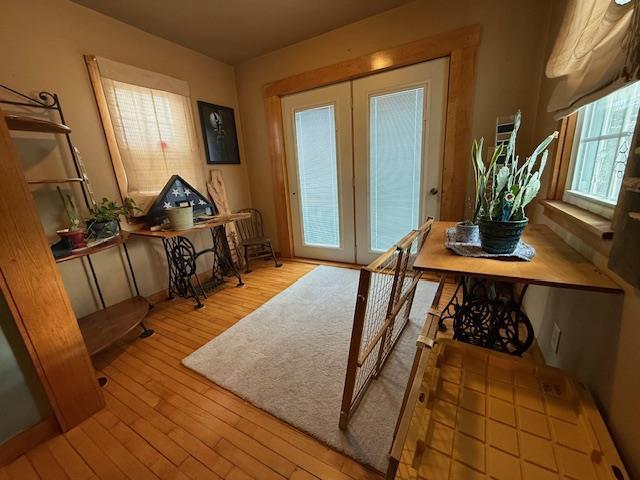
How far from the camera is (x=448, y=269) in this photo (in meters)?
0.92

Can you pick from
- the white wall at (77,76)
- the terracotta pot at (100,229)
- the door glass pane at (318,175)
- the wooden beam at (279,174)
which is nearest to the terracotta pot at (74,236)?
the terracotta pot at (100,229)

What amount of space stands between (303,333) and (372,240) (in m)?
1.45

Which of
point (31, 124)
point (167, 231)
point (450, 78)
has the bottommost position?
point (167, 231)

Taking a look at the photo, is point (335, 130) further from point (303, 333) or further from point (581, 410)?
point (581, 410)

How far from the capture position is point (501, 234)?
990mm

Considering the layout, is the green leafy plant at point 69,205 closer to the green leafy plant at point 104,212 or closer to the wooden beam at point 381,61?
the green leafy plant at point 104,212

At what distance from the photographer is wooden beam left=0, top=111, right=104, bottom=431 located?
3.39 feet

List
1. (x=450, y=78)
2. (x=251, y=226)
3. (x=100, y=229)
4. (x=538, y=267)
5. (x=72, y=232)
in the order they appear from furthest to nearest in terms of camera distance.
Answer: (x=251, y=226) < (x=450, y=78) < (x=100, y=229) < (x=72, y=232) < (x=538, y=267)

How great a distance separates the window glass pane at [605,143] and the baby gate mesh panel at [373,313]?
0.73m

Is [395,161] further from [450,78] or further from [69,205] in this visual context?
[69,205]

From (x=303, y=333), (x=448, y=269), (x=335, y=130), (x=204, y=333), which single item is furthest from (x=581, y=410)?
(x=335, y=130)

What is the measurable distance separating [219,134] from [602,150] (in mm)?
3248

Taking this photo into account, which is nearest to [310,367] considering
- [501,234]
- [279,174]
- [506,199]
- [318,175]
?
[501,234]

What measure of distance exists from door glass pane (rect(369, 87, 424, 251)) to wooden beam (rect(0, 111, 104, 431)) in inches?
98.3
